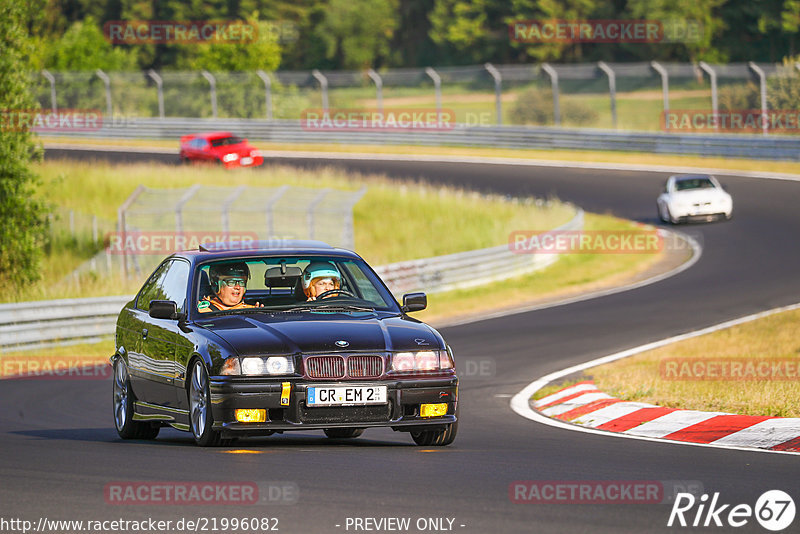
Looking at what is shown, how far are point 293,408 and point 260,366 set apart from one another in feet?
1.14

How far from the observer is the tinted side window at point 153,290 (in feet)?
34.2

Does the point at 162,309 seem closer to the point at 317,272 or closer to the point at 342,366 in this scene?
the point at 317,272

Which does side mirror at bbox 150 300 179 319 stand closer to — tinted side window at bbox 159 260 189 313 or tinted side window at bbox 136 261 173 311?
tinted side window at bbox 159 260 189 313

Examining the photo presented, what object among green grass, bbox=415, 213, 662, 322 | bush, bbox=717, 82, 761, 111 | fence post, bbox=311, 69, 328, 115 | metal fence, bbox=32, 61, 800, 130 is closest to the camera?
green grass, bbox=415, 213, 662, 322

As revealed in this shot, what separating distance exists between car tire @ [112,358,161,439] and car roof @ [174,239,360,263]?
1.10 meters

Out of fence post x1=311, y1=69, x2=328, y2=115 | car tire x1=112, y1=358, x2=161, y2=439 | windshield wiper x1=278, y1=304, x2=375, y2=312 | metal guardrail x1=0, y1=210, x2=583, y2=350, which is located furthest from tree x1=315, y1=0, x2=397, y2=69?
windshield wiper x1=278, y1=304, x2=375, y2=312

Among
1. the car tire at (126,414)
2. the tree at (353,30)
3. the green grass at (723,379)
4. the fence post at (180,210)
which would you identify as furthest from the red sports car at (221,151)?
the tree at (353,30)

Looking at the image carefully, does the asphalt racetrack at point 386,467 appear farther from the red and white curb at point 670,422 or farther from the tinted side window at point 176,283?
the tinted side window at point 176,283

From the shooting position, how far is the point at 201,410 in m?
8.81

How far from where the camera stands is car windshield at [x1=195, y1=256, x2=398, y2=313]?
9555 millimetres

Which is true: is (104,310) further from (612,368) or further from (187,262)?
(187,262)

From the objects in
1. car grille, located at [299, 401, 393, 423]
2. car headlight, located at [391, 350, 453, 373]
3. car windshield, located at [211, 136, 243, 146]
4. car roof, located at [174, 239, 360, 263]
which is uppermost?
car roof, located at [174, 239, 360, 263]

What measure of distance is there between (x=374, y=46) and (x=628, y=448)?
90241 mm

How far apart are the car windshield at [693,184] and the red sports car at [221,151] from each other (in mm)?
18693
